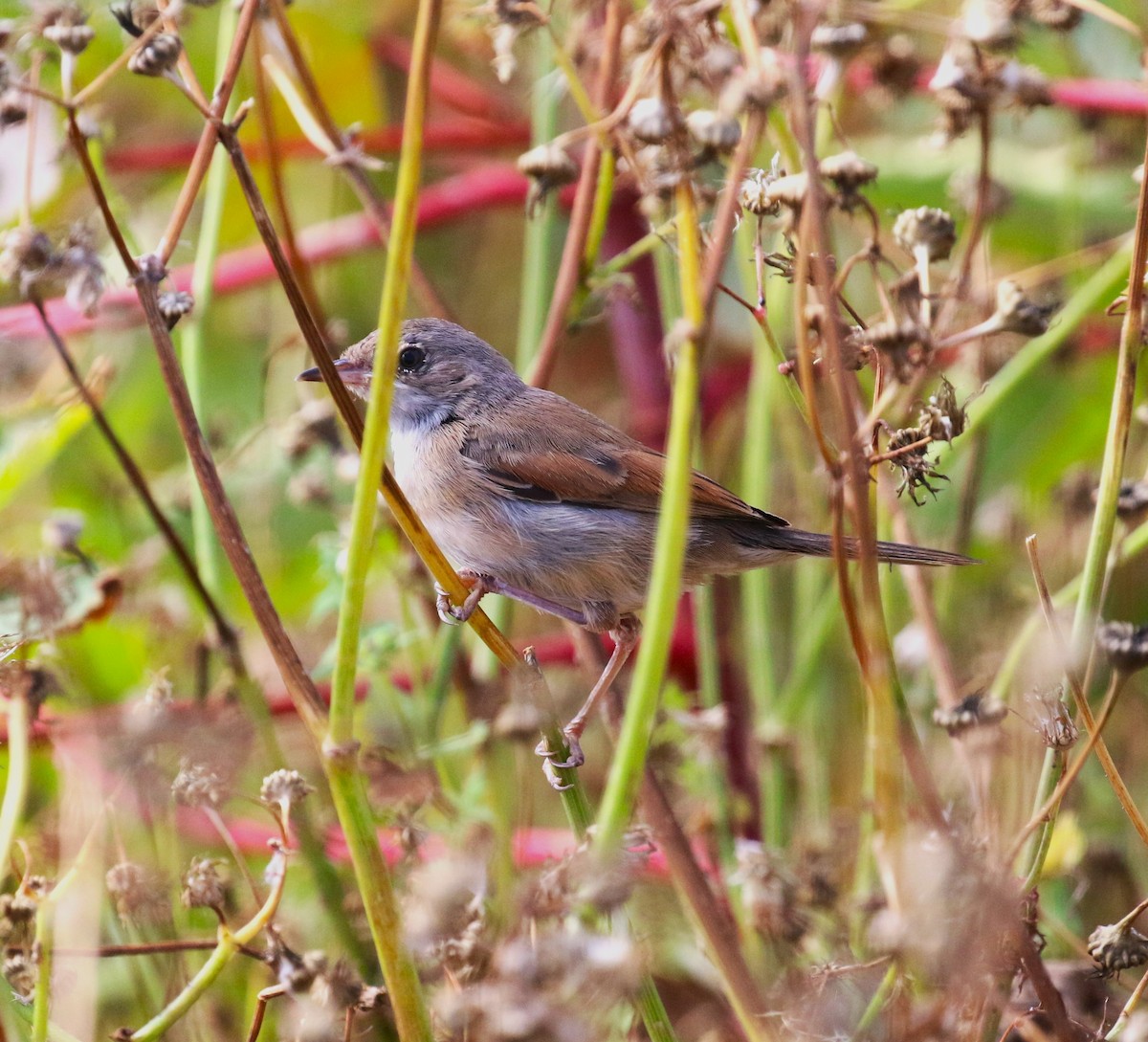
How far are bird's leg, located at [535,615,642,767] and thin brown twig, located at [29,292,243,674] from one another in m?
0.72

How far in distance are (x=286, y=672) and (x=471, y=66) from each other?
13.2 feet

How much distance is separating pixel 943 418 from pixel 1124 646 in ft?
1.55

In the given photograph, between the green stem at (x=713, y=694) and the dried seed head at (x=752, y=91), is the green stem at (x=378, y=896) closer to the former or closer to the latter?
the dried seed head at (x=752, y=91)

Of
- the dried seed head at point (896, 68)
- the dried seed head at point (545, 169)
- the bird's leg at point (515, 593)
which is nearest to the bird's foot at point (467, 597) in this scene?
the bird's leg at point (515, 593)

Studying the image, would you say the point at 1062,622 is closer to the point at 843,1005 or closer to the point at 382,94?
the point at 843,1005

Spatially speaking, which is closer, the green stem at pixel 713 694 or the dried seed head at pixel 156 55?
the dried seed head at pixel 156 55

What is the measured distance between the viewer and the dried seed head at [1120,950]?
76.0 inches

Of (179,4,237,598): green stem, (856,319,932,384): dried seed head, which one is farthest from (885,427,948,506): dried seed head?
(179,4,237,598): green stem

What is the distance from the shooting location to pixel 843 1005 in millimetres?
1999

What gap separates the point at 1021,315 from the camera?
1.86 metres

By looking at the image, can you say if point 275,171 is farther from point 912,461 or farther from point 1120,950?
point 1120,950

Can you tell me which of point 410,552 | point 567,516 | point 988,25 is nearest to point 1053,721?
point 988,25

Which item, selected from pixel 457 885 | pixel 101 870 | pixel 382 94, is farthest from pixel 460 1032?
pixel 382 94

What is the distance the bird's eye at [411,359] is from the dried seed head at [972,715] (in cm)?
180
